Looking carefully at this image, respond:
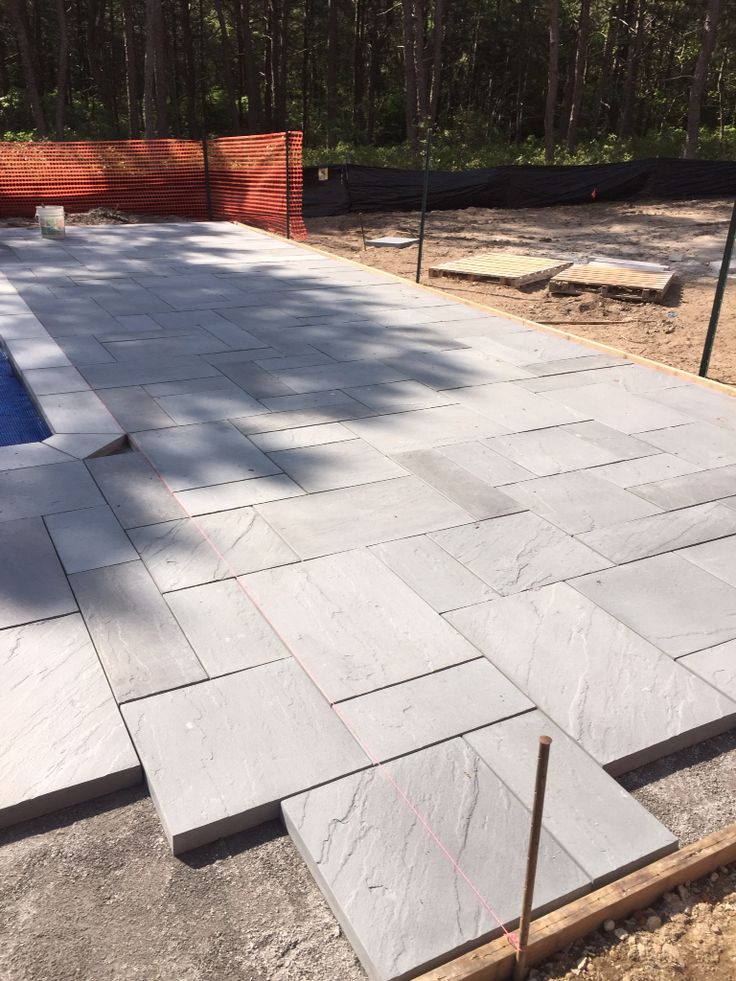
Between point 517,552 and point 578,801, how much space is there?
1.66 metres

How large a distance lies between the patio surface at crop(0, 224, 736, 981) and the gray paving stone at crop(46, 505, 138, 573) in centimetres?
2

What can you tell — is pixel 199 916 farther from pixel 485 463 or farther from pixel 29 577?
pixel 485 463

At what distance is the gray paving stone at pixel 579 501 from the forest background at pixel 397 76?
72.7 ft

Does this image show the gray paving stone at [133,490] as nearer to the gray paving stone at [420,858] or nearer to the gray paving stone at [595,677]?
the gray paving stone at [595,677]

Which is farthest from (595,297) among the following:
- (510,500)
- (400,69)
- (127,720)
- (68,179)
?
(400,69)

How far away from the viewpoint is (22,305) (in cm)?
870

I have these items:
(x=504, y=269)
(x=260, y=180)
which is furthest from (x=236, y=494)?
(x=260, y=180)

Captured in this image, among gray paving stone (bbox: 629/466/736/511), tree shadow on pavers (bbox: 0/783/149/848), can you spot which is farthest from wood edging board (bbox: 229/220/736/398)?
tree shadow on pavers (bbox: 0/783/149/848)

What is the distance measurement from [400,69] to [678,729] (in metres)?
38.5

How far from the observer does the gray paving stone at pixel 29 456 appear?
16.2 feet

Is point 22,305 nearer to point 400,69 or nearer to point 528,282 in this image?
point 528,282

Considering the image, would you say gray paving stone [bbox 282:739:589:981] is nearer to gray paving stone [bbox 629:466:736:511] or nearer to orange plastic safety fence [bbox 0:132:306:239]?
gray paving stone [bbox 629:466:736:511]

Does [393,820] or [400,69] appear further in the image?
[400,69]

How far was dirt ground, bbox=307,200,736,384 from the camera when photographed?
860 centimetres
